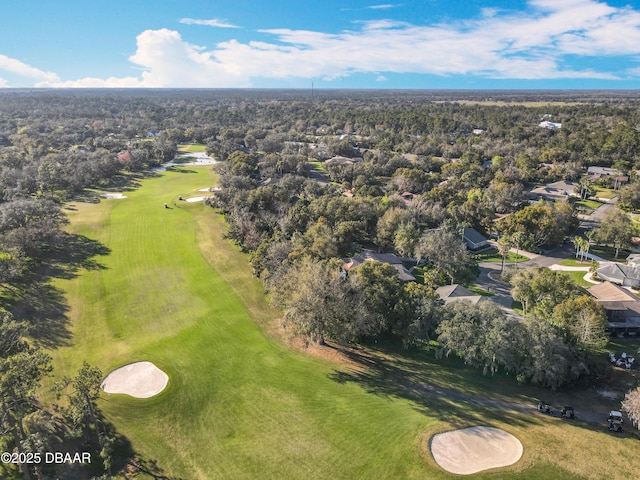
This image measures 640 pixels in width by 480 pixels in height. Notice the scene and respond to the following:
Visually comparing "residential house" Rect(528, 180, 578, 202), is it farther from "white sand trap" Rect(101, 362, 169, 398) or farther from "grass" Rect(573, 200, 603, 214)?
"white sand trap" Rect(101, 362, 169, 398)

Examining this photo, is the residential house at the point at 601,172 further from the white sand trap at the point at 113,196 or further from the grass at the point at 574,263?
the white sand trap at the point at 113,196

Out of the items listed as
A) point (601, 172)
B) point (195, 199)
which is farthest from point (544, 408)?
point (601, 172)

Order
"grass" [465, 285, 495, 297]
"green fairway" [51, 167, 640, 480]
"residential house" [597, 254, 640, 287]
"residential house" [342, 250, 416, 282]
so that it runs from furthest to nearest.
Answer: "residential house" [597, 254, 640, 287] → "residential house" [342, 250, 416, 282] → "grass" [465, 285, 495, 297] → "green fairway" [51, 167, 640, 480]

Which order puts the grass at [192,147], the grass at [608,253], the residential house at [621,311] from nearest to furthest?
1. the residential house at [621,311]
2. the grass at [608,253]
3. the grass at [192,147]

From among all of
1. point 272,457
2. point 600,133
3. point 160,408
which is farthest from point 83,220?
point 600,133

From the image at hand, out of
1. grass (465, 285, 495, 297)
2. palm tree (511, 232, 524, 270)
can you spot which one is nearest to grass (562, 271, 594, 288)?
palm tree (511, 232, 524, 270)

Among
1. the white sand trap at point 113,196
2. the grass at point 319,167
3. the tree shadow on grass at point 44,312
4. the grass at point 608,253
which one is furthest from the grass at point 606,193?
the white sand trap at point 113,196

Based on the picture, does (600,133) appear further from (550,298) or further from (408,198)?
(550,298)

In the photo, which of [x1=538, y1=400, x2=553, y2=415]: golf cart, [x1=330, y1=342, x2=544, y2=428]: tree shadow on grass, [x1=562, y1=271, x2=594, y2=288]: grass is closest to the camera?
[x1=330, y1=342, x2=544, y2=428]: tree shadow on grass
